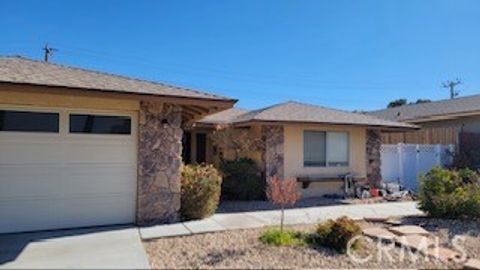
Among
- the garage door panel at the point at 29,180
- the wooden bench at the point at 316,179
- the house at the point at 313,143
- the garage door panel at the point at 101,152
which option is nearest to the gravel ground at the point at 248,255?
the garage door panel at the point at 101,152

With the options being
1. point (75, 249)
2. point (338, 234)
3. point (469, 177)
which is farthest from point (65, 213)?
point (469, 177)

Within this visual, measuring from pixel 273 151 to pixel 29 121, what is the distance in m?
7.85

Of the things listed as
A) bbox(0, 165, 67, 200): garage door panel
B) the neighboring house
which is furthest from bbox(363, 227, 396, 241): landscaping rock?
the neighboring house

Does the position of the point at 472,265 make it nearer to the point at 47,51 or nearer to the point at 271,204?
the point at 271,204

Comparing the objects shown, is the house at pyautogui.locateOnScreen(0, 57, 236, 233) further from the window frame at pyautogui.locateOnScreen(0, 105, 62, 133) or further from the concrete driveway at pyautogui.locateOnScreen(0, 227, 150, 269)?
the concrete driveway at pyautogui.locateOnScreen(0, 227, 150, 269)

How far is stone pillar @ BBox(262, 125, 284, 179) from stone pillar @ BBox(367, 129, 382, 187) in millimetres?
3758

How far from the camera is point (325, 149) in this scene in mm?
14641

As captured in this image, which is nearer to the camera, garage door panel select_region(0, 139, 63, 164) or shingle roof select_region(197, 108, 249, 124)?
garage door panel select_region(0, 139, 63, 164)

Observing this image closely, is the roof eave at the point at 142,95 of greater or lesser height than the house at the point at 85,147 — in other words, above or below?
above

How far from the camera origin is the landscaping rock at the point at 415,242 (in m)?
7.29

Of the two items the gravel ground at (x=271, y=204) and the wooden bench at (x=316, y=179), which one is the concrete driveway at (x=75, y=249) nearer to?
the gravel ground at (x=271, y=204)

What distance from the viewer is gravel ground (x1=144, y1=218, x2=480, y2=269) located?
20.7 ft

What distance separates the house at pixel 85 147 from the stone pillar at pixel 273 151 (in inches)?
177

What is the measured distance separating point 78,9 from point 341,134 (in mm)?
10081
